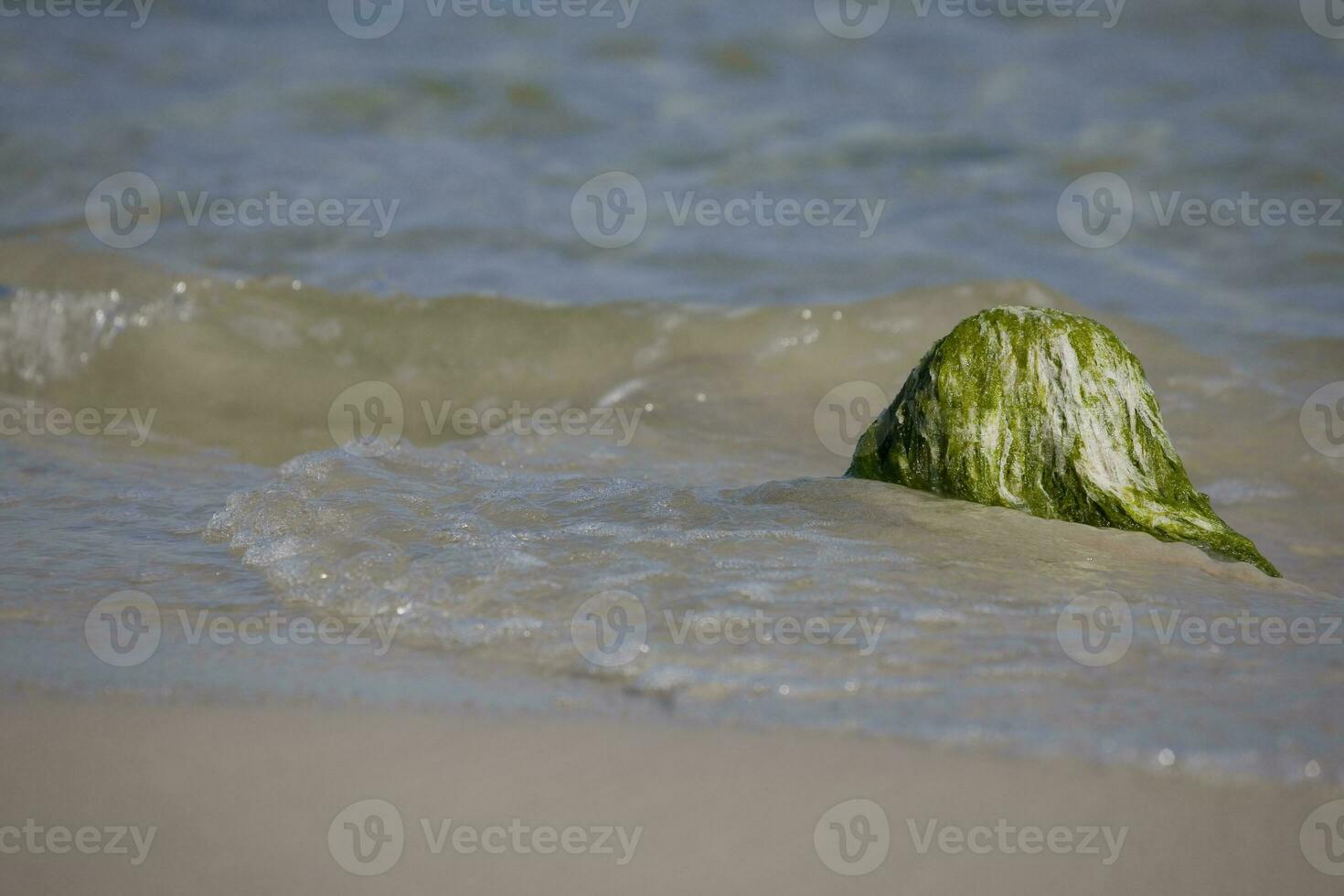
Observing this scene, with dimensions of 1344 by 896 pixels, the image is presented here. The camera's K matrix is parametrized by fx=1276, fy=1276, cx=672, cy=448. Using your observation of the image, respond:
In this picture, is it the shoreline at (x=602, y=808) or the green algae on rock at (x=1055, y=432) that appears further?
the green algae on rock at (x=1055, y=432)

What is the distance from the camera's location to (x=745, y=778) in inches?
78.2

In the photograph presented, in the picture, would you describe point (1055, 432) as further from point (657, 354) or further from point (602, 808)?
point (657, 354)

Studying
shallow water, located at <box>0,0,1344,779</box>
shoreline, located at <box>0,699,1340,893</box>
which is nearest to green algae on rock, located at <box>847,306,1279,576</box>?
shallow water, located at <box>0,0,1344,779</box>

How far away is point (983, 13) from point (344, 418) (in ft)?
22.8

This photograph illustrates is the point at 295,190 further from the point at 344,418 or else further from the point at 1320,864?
the point at 1320,864

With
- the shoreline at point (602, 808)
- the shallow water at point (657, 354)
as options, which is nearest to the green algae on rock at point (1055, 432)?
the shallow water at point (657, 354)

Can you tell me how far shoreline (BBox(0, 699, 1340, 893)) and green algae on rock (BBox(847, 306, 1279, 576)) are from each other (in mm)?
1403

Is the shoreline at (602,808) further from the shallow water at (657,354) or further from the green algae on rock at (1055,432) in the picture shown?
the green algae on rock at (1055,432)

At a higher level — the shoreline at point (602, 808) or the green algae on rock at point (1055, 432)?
the green algae on rock at point (1055, 432)

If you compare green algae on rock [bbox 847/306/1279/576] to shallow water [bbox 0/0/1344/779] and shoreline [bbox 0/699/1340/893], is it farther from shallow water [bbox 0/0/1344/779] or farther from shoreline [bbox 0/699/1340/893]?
shoreline [bbox 0/699/1340/893]

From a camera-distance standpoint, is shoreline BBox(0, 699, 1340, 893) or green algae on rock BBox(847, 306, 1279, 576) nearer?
shoreline BBox(0, 699, 1340, 893)

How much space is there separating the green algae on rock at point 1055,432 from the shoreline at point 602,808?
1.40 m

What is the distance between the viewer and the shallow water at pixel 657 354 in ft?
8.09

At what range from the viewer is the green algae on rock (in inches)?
129
